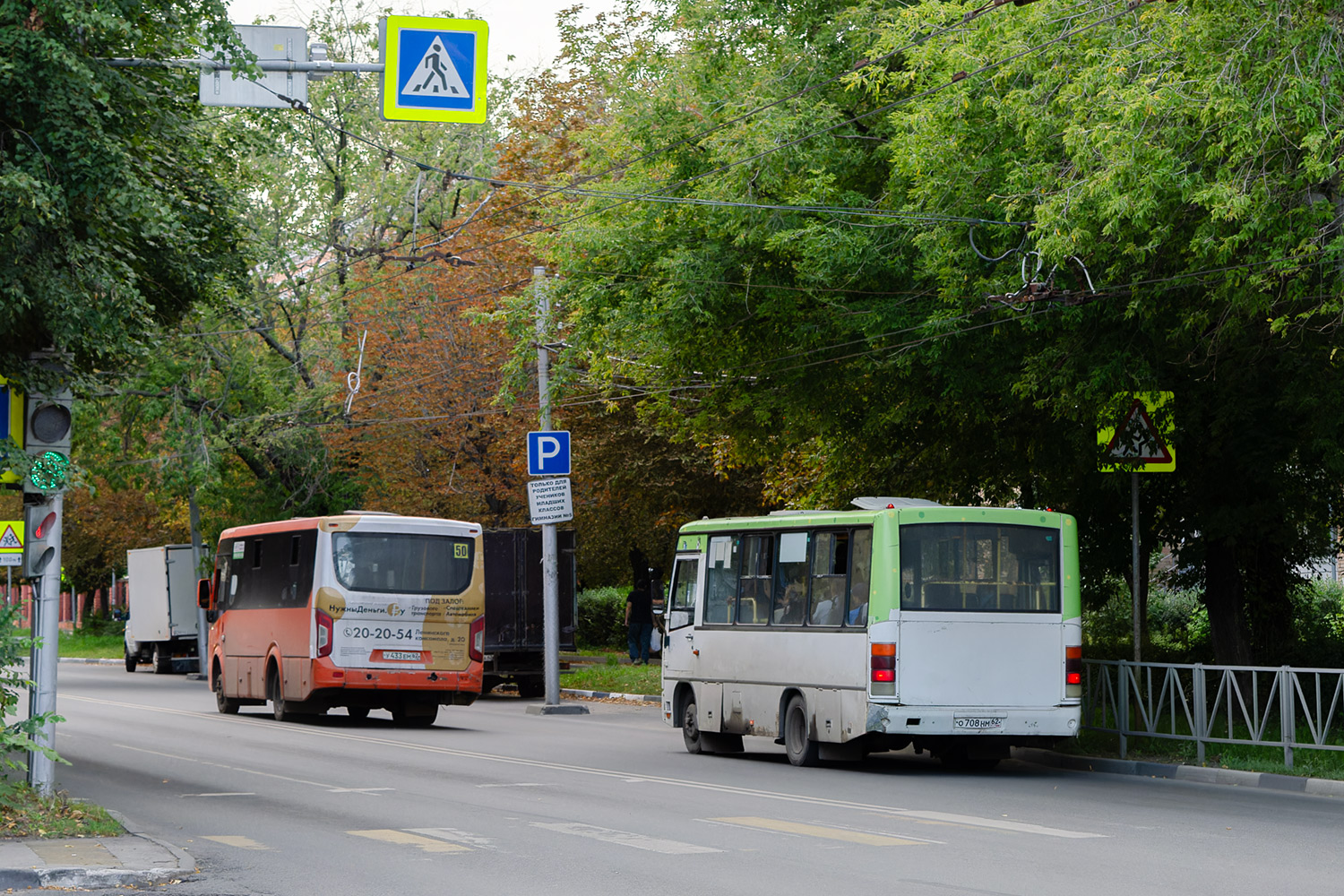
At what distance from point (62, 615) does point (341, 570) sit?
10839 centimetres

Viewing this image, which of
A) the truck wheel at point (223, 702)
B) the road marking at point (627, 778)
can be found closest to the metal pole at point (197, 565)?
the truck wheel at point (223, 702)

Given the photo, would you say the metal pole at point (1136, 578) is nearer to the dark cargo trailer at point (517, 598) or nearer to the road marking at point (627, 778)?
the road marking at point (627, 778)

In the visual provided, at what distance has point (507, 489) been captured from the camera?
3881 centimetres

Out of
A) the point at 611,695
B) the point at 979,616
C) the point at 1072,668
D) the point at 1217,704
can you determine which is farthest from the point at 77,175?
the point at 611,695

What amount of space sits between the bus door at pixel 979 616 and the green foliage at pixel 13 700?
8.25 meters

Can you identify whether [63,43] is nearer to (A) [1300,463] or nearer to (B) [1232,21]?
(B) [1232,21]

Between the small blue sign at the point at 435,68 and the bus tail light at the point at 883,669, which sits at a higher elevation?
the small blue sign at the point at 435,68

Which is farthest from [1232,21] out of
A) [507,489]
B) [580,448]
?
[507,489]

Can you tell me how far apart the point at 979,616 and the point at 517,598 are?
17.3 metres

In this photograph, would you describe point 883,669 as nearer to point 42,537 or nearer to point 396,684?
point 42,537

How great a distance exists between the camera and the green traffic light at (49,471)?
1191 cm

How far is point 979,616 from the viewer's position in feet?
54.1

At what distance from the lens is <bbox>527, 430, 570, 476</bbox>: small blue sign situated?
90.5 feet

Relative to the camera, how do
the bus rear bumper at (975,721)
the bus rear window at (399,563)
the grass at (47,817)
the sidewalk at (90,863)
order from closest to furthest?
the sidewalk at (90,863) → the grass at (47,817) → the bus rear bumper at (975,721) → the bus rear window at (399,563)
